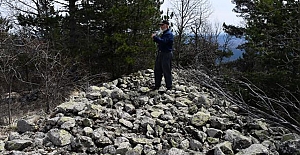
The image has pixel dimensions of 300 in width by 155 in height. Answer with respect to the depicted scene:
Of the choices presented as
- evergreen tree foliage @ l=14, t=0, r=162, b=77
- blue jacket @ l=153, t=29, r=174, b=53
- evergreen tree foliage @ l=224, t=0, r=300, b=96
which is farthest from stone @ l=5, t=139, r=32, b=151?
evergreen tree foliage @ l=224, t=0, r=300, b=96

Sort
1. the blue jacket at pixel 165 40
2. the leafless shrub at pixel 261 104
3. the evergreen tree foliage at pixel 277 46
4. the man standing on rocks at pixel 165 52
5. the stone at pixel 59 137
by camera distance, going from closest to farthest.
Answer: the leafless shrub at pixel 261 104 < the stone at pixel 59 137 < the blue jacket at pixel 165 40 < the man standing on rocks at pixel 165 52 < the evergreen tree foliage at pixel 277 46

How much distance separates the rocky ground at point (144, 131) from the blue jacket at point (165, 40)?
47.0 inches

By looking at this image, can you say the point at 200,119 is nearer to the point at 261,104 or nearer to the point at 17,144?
the point at 261,104

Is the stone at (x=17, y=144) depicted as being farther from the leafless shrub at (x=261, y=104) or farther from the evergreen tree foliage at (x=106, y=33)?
the evergreen tree foliage at (x=106, y=33)

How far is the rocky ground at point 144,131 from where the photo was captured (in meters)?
3.94

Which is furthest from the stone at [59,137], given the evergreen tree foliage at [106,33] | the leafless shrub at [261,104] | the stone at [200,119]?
the evergreen tree foliage at [106,33]

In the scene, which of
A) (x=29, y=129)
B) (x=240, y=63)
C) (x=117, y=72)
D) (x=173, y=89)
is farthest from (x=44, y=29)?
(x=240, y=63)

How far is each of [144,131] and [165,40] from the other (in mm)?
2496

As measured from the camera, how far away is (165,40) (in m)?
6.31

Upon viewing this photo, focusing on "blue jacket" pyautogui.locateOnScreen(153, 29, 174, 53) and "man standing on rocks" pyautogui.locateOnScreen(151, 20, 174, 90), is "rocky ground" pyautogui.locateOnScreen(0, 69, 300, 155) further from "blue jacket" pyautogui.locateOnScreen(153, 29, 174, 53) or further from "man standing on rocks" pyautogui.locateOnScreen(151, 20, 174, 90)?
"blue jacket" pyautogui.locateOnScreen(153, 29, 174, 53)

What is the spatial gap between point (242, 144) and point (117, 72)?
7.46 metres

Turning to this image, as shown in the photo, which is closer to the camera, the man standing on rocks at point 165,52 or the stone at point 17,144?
the stone at point 17,144

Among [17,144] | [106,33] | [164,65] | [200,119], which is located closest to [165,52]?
[164,65]

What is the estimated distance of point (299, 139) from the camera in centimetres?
379
